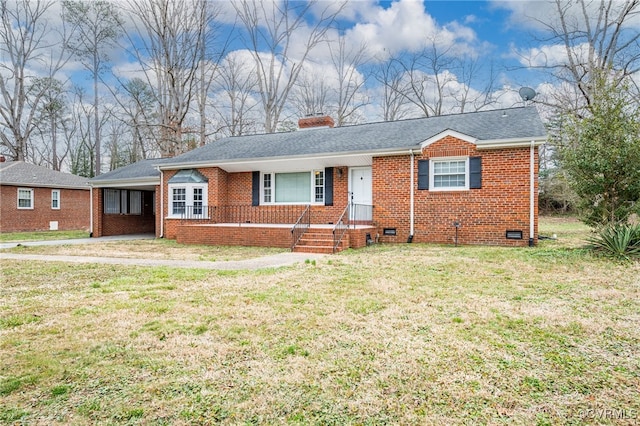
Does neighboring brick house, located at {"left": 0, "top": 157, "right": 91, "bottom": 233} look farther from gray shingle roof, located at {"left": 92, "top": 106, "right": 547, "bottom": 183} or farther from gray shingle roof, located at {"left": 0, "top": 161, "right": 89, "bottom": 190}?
gray shingle roof, located at {"left": 92, "top": 106, "right": 547, "bottom": 183}

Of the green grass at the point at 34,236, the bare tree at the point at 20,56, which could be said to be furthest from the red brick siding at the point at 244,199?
the bare tree at the point at 20,56

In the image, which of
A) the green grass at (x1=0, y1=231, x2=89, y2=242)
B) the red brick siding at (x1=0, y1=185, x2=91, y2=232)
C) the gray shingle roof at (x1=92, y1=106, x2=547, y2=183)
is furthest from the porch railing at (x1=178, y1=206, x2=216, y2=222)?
the red brick siding at (x1=0, y1=185, x2=91, y2=232)

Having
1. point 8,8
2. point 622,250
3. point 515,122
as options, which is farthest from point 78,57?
point 622,250

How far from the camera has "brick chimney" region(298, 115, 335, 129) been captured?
18.2 meters

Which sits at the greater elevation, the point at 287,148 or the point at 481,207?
the point at 287,148

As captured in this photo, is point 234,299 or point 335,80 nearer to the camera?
point 234,299

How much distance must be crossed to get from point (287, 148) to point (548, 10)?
19372 mm

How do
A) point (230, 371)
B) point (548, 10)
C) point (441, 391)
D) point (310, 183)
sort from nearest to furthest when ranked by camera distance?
point (441, 391) → point (230, 371) → point (310, 183) → point (548, 10)

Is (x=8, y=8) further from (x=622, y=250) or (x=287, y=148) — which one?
(x=622, y=250)

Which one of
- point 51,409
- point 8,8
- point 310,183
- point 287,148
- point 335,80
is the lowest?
point 51,409

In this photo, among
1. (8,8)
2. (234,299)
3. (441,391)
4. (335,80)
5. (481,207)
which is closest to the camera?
(441,391)

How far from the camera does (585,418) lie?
232cm

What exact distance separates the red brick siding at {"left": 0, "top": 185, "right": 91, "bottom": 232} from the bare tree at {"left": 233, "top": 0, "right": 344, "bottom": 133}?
538 inches

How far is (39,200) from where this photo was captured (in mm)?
21609
